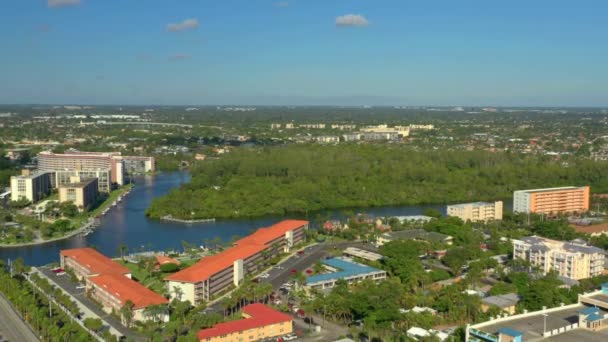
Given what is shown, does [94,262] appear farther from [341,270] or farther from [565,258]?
[565,258]

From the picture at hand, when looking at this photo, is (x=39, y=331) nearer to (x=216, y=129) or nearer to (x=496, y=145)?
(x=496, y=145)

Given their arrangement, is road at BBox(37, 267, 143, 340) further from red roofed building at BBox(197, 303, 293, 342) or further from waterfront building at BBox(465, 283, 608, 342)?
waterfront building at BBox(465, 283, 608, 342)

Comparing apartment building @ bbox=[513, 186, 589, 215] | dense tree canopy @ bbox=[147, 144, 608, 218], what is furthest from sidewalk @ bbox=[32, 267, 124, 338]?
apartment building @ bbox=[513, 186, 589, 215]

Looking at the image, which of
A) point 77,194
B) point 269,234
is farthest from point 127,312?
point 77,194

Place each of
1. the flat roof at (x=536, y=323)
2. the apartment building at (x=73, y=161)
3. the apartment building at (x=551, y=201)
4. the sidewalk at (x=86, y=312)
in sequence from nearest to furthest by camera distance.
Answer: the flat roof at (x=536, y=323) < the sidewalk at (x=86, y=312) < the apartment building at (x=551, y=201) < the apartment building at (x=73, y=161)

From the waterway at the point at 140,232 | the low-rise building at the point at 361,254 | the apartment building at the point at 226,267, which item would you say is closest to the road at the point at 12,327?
the apartment building at the point at 226,267

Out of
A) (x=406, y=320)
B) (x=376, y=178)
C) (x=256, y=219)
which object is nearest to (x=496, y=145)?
(x=376, y=178)

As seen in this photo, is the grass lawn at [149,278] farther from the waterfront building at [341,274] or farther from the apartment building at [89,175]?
the apartment building at [89,175]
